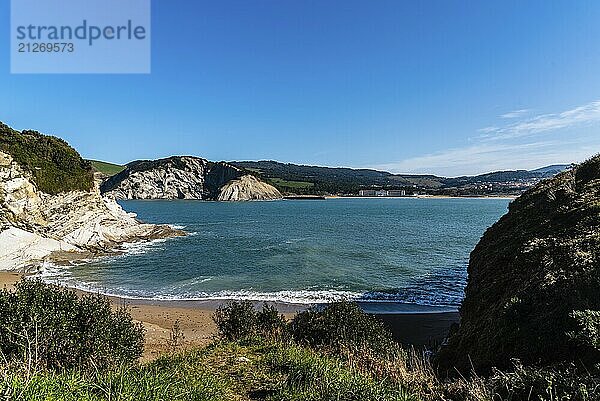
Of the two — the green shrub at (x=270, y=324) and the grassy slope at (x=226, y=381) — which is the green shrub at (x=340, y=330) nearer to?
the green shrub at (x=270, y=324)

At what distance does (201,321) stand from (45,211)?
26.3 m

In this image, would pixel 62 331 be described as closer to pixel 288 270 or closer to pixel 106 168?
pixel 288 270

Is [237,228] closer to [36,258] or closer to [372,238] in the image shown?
[372,238]

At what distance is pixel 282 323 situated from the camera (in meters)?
13.1

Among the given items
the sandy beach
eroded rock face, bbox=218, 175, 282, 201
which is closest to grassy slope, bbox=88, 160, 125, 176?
eroded rock face, bbox=218, 175, 282, 201

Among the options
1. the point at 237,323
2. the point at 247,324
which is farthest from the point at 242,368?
the point at 237,323

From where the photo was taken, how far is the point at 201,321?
19203 millimetres

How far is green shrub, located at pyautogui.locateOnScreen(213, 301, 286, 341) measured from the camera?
12109 mm

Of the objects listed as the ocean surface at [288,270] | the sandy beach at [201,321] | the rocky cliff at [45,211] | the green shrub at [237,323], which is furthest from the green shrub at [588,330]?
the rocky cliff at [45,211]

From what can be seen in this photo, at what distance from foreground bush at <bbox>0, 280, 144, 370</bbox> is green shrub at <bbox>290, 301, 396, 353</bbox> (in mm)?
4410

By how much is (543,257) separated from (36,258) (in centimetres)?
3598

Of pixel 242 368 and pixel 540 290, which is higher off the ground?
pixel 540 290

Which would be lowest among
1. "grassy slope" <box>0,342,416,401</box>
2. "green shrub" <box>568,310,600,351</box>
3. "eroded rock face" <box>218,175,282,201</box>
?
"grassy slope" <box>0,342,416,401</box>

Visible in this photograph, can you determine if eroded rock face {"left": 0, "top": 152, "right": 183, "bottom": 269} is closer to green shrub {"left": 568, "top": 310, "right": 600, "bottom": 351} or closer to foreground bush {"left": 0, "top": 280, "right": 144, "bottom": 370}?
foreground bush {"left": 0, "top": 280, "right": 144, "bottom": 370}
